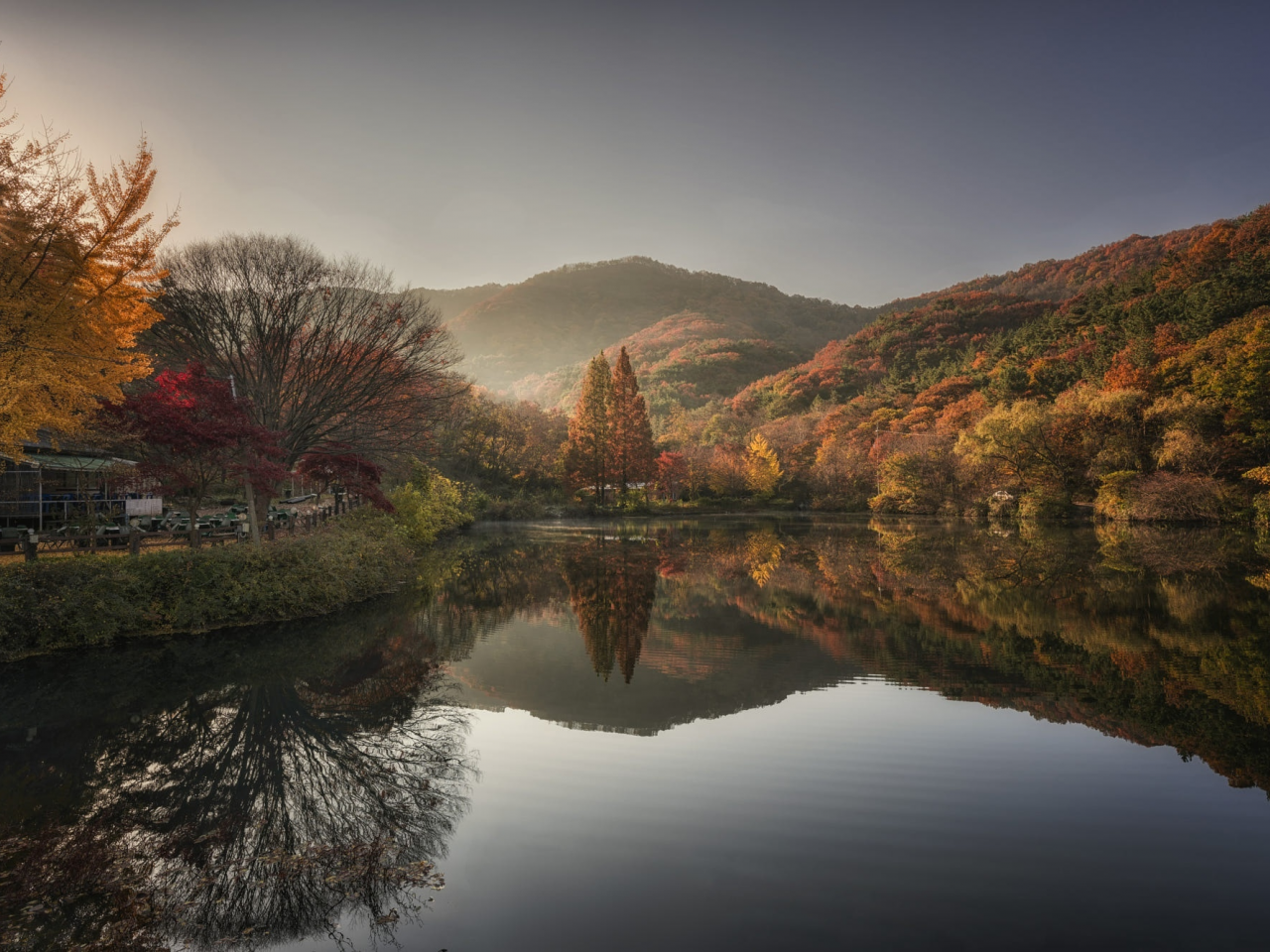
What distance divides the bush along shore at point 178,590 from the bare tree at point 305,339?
5.35 metres

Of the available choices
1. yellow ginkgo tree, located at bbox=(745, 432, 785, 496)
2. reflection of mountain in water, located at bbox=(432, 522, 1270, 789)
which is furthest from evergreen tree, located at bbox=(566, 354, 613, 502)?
reflection of mountain in water, located at bbox=(432, 522, 1270, 789)

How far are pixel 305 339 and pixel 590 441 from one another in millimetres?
32222

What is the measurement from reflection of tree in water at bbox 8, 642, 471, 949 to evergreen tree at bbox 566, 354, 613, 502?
4448cm

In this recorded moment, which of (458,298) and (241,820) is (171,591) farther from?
(458,298)

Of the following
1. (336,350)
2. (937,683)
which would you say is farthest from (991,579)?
(336,350)

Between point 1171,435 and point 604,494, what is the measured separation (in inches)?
1404

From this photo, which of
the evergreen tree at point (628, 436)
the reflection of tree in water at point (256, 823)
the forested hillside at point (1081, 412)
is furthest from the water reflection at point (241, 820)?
the evergreen tree at point (628, 436)

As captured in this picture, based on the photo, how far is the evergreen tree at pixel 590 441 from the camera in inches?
2082

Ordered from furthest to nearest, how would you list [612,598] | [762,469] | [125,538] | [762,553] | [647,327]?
[647,327] → [762,469] → [762,553] → [612,598] → [125,538]

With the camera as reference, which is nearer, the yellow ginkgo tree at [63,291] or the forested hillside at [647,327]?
the yellow ginkgo tree at [63,291]

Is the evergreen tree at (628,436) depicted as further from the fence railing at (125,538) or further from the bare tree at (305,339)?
the fence railing at (125,538)

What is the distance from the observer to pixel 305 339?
22000 millimetres

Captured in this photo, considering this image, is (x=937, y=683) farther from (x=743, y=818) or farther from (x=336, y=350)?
(x=336, y=350)

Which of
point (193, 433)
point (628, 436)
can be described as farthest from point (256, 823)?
point (628, 436)
